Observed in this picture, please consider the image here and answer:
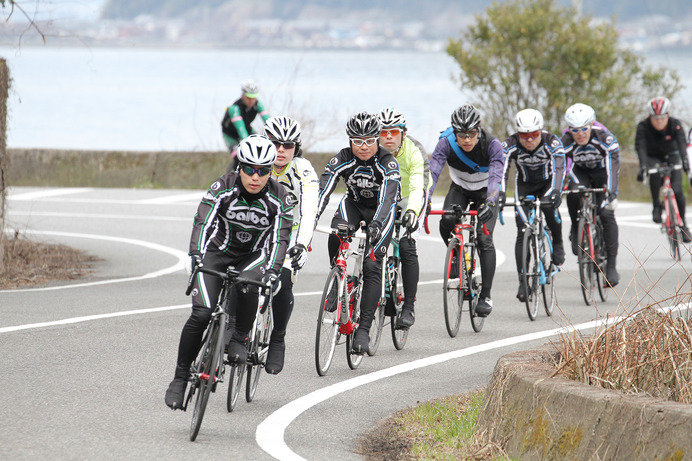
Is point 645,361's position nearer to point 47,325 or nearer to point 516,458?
point 516,458

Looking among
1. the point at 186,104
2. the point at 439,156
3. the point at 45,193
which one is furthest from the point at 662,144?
the point at 186,104

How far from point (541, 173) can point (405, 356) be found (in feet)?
10.1

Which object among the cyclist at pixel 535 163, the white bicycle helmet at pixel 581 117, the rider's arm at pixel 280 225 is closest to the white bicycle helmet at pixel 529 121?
the cyclist at pixel 535 163

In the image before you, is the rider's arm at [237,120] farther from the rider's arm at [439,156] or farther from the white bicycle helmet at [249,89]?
the rider's arm at [439,156]

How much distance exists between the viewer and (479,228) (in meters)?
10.2

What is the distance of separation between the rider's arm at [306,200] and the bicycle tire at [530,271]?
3.28 m

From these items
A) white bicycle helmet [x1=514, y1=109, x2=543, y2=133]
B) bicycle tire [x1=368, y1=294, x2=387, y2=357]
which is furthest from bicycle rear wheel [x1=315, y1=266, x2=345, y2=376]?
white bicycle helmet [x1=514, y1=109, x2=543, y2=133]

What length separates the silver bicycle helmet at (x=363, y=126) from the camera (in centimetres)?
830

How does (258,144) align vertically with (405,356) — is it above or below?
above

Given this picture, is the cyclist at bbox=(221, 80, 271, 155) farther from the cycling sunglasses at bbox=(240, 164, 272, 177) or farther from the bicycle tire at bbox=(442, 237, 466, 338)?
the cycling sunglasses at bbox=(240, 164, 272, 177)

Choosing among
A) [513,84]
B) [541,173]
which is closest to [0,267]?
[541,173]

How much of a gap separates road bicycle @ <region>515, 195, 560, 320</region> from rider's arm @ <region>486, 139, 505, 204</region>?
1.07 meters

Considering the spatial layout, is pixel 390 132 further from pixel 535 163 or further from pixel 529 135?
pixel 535 163

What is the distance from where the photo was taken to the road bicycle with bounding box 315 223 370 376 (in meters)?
8.07
